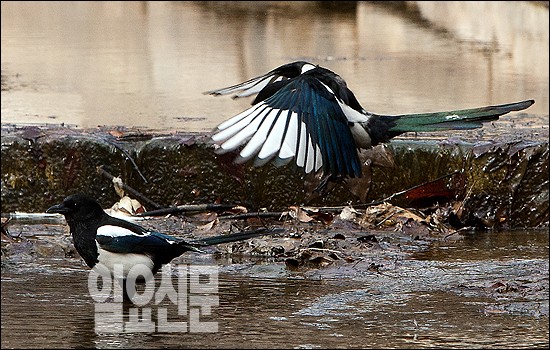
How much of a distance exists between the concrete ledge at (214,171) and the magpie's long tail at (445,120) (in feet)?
2.81

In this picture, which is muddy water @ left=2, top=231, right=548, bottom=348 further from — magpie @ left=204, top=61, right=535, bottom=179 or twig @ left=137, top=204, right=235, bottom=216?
twig @ left=137, top=204, right=235, bottom=216

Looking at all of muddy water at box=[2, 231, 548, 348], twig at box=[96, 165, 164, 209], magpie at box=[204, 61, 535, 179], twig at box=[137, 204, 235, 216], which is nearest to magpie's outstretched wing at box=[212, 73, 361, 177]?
magpie at box=[204, 61, 535, 179]

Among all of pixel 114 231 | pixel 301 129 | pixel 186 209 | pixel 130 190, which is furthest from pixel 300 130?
pixel 130 190

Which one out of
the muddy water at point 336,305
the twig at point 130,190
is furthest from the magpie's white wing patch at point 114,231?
the twig at point 130,190

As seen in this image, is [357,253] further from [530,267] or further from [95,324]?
[95,324]

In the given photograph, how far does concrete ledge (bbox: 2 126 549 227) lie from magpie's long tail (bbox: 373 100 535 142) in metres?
0.86

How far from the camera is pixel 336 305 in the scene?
4.18 metres

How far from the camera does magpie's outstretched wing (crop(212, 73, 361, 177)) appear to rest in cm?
423

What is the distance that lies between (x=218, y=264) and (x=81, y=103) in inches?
125

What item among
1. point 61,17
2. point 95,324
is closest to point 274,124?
point 95,324

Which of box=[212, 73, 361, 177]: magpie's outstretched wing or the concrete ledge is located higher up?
box=[212, 73, 361, 177]: magpie's outstretched wing

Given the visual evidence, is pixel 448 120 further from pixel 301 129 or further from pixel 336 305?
pixel 336 305

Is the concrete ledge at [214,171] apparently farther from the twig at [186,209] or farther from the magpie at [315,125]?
the magpie at [315,125]

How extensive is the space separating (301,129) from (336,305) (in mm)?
698
